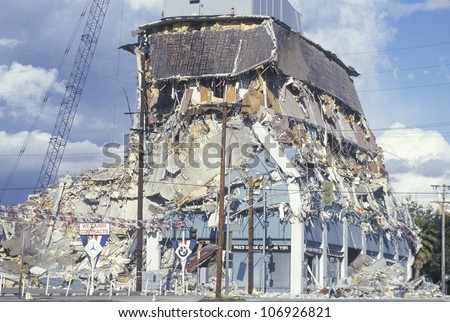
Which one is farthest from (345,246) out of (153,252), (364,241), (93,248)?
(93,248)

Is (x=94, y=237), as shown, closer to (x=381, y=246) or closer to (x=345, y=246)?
(x=345, y=246)

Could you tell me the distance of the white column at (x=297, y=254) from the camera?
62375 mm

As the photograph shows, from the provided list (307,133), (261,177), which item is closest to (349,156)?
(307,133)

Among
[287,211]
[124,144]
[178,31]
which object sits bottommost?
[287,211]

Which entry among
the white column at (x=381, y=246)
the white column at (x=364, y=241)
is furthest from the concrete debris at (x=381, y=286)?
the white column at (x=381, y=246)

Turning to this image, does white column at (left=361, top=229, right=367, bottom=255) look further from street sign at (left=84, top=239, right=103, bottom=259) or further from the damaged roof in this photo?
street sign at (left=84, top=239, right=103, bottom=259)

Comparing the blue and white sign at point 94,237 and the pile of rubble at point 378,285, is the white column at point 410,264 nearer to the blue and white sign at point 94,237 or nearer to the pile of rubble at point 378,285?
the pile of rubble at point 378,285

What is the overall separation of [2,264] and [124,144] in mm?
19331

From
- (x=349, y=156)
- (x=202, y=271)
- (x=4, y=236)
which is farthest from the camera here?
(x=349, y=156)

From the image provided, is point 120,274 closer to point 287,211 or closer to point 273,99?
point 287,211

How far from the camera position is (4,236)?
70375mm

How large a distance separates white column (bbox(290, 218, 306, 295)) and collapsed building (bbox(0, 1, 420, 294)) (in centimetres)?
8

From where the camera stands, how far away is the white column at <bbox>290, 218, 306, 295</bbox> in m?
62.4

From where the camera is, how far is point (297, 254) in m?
62.7
